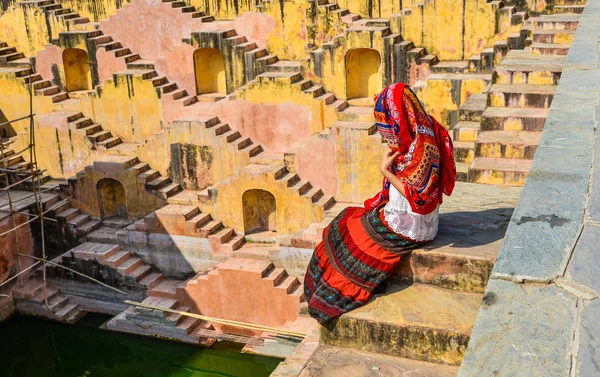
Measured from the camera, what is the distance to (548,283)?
2852mm

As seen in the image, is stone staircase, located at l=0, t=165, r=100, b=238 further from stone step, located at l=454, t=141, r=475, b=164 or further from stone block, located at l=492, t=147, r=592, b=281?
stone block, located at l=492, t=147, r=592, b=281

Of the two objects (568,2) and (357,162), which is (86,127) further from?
(568,2)

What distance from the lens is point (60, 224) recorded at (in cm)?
1395

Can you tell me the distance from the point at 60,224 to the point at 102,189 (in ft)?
3.30

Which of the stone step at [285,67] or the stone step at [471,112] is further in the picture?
the stone step at [285,67]

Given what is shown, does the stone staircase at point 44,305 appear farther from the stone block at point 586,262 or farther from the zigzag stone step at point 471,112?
the stone block at point 586,262

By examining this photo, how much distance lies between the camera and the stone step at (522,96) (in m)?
7.00

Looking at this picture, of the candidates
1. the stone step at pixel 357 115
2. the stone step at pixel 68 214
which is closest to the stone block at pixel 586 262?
the stone step at pixel 357 115

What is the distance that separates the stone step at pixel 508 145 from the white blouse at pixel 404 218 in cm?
234

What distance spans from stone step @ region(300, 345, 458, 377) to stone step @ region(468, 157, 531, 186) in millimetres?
2369

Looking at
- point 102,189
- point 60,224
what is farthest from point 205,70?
point 60,224

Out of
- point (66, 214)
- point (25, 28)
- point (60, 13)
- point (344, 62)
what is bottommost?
point (66, 214)

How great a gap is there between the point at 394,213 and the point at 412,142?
1.38ft

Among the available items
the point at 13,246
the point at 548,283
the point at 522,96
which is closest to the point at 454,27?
the point at 522,96
